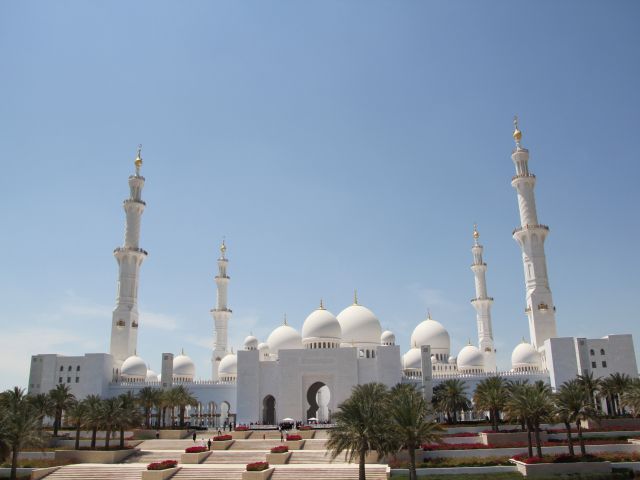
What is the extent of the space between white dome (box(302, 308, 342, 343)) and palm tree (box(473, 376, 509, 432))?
13892mm

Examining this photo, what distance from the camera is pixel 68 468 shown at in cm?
2830

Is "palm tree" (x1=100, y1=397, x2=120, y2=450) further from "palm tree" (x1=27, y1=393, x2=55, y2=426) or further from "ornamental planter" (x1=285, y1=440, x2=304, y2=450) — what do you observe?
"ornamental planter" (x1=285, y1=440, x2=304, y2=450)

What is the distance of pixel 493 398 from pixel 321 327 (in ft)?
54.0

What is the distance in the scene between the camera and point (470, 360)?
4925 centimetres

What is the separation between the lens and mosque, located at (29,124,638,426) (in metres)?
41.8

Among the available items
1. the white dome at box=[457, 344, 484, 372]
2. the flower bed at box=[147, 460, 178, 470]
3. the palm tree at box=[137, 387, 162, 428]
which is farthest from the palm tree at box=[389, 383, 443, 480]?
the white dome at box=[457, 344, 484, 372]

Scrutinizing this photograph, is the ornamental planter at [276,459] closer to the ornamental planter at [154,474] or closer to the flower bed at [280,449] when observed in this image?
the flower bed at [280,449]

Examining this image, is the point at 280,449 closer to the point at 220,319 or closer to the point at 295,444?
the point at 295,444

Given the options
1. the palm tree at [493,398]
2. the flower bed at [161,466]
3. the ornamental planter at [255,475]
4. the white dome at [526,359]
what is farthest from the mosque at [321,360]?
the ornamental planter at [255,475]

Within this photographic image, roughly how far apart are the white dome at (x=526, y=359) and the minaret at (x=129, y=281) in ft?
102

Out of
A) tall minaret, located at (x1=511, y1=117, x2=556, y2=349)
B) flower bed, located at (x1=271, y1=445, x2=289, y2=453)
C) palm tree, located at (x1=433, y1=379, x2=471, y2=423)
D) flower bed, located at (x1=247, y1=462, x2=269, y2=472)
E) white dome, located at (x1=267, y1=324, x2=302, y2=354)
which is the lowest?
flower bed, located at (x1=247, y1=462, x2=269, y2=472)

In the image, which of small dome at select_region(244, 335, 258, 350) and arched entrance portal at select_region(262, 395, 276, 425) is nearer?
arched entrance portal at select_region(262, 395, 276, 425)

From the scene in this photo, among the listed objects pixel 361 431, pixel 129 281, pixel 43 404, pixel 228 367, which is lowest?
pixel 361 431

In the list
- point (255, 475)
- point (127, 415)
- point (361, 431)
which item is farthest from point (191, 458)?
point (361, 431)
